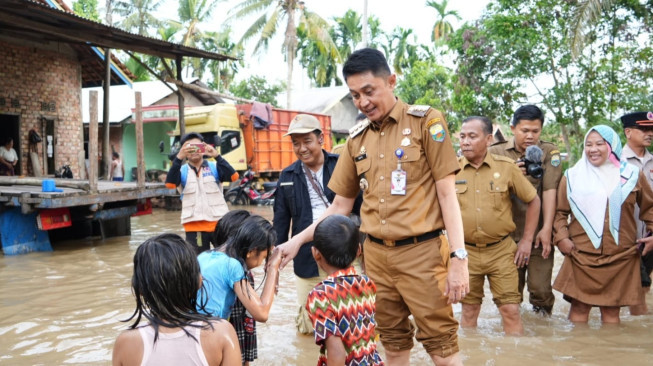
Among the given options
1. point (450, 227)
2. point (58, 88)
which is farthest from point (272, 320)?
point (58, 88)

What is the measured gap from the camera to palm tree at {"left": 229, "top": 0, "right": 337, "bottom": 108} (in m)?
25.9

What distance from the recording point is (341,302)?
2.68m

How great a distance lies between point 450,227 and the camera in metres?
2.84

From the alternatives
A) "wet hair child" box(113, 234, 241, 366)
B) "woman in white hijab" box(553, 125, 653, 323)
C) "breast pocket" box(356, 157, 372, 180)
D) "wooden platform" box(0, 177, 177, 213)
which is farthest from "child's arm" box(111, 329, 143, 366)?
"wooden platform" box(0, 177, 177, 213)

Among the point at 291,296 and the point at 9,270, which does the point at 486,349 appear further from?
the point at 9,270

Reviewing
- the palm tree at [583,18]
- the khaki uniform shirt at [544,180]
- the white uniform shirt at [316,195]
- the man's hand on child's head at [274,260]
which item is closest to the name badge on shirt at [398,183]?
the man's hand on child's head at [274,260]

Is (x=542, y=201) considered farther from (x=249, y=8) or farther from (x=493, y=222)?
(x=249, y=8)

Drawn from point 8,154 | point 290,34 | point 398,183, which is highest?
point 290,34

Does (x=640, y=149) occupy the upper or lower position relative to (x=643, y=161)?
upper

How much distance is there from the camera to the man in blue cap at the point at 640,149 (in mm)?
4969

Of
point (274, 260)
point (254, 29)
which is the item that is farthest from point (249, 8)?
point (274, 260)

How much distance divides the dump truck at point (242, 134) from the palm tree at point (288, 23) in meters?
8.21

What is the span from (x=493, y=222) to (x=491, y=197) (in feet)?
0.66

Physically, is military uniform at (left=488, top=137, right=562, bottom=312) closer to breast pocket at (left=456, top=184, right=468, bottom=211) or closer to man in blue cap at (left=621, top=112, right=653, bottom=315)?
breast pocket at (left=456, top=184, right=468, bottom=211)
